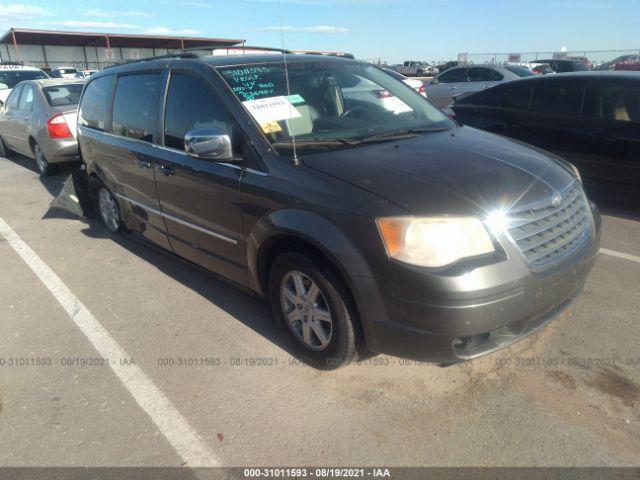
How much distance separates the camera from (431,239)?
234 cm

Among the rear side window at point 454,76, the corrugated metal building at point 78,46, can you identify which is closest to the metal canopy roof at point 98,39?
the corrugated metal building at point 78,46

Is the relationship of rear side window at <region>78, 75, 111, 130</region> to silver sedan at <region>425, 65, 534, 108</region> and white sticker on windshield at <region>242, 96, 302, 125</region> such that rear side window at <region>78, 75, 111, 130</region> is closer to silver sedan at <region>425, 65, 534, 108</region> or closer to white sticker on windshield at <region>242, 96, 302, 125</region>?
white sticker on windshield at <region>242, 96, 302, 125</region>

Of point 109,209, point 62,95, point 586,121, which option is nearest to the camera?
point 109,209

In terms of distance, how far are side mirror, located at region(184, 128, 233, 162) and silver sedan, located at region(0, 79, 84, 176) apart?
18.1 ft

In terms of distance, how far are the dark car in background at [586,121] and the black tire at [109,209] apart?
442 cm

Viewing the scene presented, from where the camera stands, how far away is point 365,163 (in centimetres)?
278

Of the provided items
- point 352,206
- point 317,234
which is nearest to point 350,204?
point 352,206

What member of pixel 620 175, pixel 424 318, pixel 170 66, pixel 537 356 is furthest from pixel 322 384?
pixel 620 175

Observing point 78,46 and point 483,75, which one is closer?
point 483,75

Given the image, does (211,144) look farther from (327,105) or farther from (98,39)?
(98,39)

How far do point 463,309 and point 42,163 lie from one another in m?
8.01

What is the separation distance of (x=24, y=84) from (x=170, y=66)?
21.6 ft

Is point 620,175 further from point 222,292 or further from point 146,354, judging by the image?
point 146,354

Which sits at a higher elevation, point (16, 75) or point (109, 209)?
point (16, 75)
